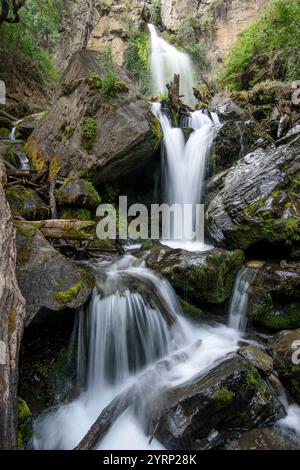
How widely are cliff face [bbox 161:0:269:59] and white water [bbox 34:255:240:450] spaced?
1963 centimetres

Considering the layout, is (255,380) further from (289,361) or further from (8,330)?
(8,330)

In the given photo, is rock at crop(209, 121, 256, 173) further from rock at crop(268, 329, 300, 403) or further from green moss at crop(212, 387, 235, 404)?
green moss at crop(212, 387, 235, 404)

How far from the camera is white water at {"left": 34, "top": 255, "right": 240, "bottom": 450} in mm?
3469

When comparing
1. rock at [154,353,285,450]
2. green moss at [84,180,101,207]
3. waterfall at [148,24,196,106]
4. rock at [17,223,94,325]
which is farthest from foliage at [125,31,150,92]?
rock at [154,353,285,450]

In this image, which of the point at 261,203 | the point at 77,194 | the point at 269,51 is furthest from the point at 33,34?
the point at 261,203

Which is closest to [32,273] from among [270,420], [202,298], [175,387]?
[175,387]

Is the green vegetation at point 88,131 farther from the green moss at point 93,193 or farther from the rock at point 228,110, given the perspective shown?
the rock at point 228,110

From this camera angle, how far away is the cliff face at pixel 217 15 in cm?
1958

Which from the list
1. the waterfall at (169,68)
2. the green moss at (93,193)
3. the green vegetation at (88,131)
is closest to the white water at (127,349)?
the green moss at (93,193)

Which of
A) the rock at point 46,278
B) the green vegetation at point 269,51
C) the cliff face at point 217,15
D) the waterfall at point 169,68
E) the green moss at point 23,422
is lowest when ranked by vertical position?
the green moss at point 23,422

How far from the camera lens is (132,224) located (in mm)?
7555

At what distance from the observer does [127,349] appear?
4332 millimetres

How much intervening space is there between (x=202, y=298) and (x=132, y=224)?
2.90 m

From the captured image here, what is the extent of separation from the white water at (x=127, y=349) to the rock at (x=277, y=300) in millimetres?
491
